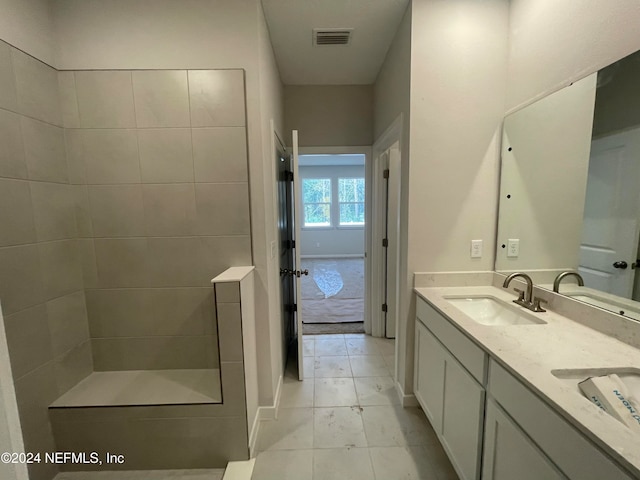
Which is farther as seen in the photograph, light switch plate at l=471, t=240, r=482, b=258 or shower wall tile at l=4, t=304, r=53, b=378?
light switch plate at l=471, t=240, r=482, b=258

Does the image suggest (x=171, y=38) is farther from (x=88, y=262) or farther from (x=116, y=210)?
(x=88, y=262)

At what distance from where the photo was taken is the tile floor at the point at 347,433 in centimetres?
146

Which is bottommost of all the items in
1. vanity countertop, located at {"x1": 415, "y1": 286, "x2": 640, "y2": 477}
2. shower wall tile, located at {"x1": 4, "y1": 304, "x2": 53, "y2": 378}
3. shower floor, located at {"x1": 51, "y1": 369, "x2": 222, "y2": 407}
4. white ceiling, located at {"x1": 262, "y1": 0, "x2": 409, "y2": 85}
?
shower floor, located at {"x1": 51, "y1": 369, "x2": 222, "y2": 407}

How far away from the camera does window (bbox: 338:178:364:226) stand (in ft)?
23.9

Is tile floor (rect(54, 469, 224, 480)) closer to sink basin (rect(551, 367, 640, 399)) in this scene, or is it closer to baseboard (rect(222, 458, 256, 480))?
baseboard (rect(222, 458, 256, 480))

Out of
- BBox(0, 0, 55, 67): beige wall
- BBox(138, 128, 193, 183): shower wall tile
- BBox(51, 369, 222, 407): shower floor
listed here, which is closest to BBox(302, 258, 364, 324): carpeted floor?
BBox(51, 369, 222, 407): shower floor

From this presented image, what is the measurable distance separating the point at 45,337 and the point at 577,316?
9.14 ft

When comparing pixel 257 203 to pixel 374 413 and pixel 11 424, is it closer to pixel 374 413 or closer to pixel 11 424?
pixel 11 424

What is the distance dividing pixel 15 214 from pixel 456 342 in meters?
2.31

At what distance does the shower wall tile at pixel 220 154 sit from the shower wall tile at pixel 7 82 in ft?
2.78

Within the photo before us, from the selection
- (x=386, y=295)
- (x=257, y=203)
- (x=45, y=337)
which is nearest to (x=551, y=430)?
(x=257, y=203)

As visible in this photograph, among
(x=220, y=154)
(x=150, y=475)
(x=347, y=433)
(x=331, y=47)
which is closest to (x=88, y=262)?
(x=220, y=154)

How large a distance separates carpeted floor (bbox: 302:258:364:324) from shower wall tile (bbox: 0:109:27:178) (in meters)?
2.83

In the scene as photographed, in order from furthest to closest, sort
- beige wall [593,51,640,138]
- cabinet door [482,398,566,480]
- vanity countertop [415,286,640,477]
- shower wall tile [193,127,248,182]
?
shower wall tile [193,127,248,182] → beige wall [593,51,640,138] → cabinet door [482,398,566,480] → vanity countertop [415,286,640,477]
